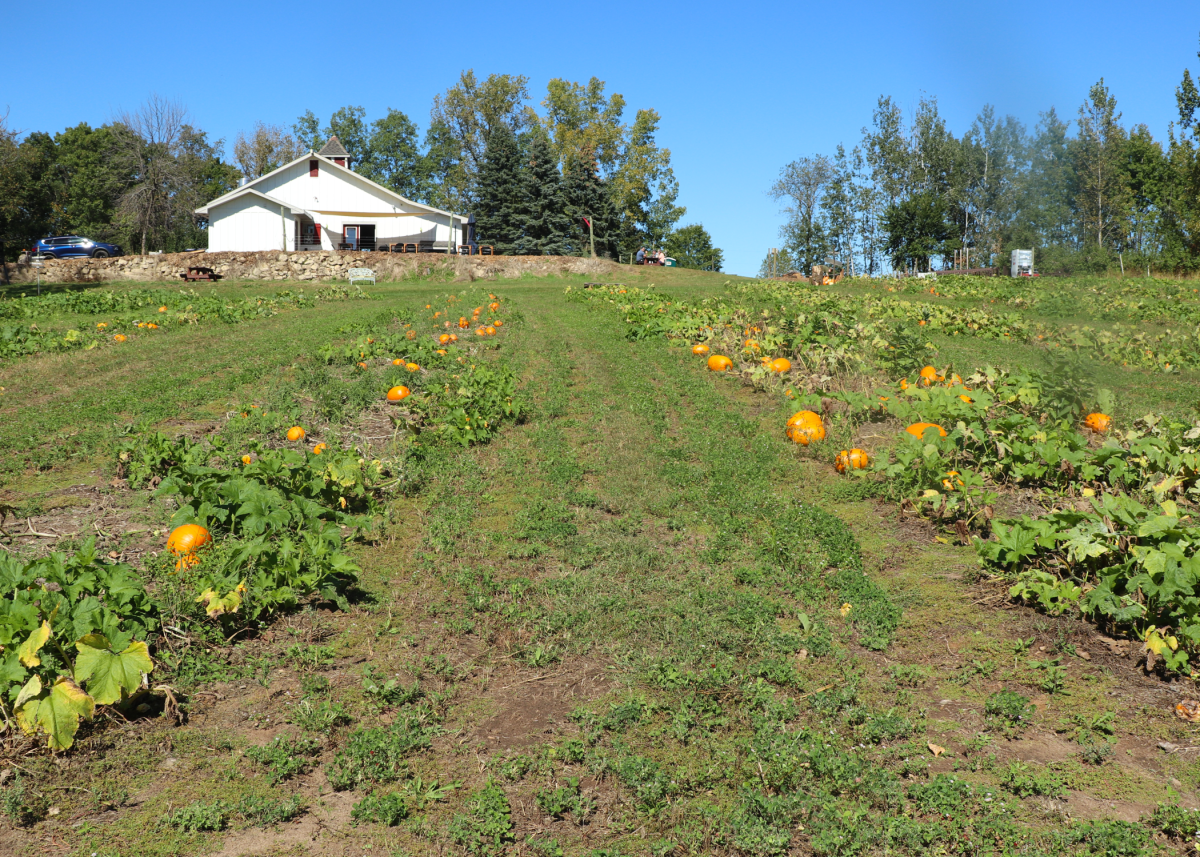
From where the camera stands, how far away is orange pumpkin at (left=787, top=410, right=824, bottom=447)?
26.8ft

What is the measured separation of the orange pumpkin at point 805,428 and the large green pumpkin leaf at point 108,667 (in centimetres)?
600

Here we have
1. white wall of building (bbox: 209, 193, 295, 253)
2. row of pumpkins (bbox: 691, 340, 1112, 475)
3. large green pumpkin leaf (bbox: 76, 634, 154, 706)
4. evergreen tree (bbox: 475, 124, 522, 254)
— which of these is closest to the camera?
large green pumpkin leaf (bbox: 76, 634, 154, 706)

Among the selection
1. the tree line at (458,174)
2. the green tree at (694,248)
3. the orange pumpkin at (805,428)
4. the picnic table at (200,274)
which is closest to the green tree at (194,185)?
the tree line at (458,174)

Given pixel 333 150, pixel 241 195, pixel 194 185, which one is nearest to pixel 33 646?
pixel 241 195

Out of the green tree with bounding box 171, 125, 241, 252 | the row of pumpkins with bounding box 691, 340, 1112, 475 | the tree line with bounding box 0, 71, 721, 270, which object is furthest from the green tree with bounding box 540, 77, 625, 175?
the row of pumpkins with bounding box 691, 340, 1112, 475

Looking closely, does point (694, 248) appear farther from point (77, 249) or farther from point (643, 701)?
point (643, 701)

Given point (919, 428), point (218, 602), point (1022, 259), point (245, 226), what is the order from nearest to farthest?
point (1022, 259) < point (218, 602) < point (919, 428) < point (245, 226)

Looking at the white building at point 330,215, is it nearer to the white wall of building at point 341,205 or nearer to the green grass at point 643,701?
the white wall of building at point 341,205

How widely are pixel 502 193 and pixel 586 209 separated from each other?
502 cm

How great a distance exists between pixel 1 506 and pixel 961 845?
5.12 m

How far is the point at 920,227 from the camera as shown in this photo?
19.7 m

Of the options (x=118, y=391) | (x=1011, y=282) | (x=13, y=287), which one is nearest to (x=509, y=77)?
(x=13, y=287)

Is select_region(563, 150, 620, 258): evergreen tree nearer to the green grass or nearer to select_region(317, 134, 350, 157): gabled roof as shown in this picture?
select_region(317, 134, 350, 157): gabled roof

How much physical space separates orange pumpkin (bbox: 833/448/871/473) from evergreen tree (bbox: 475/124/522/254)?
143 feet
